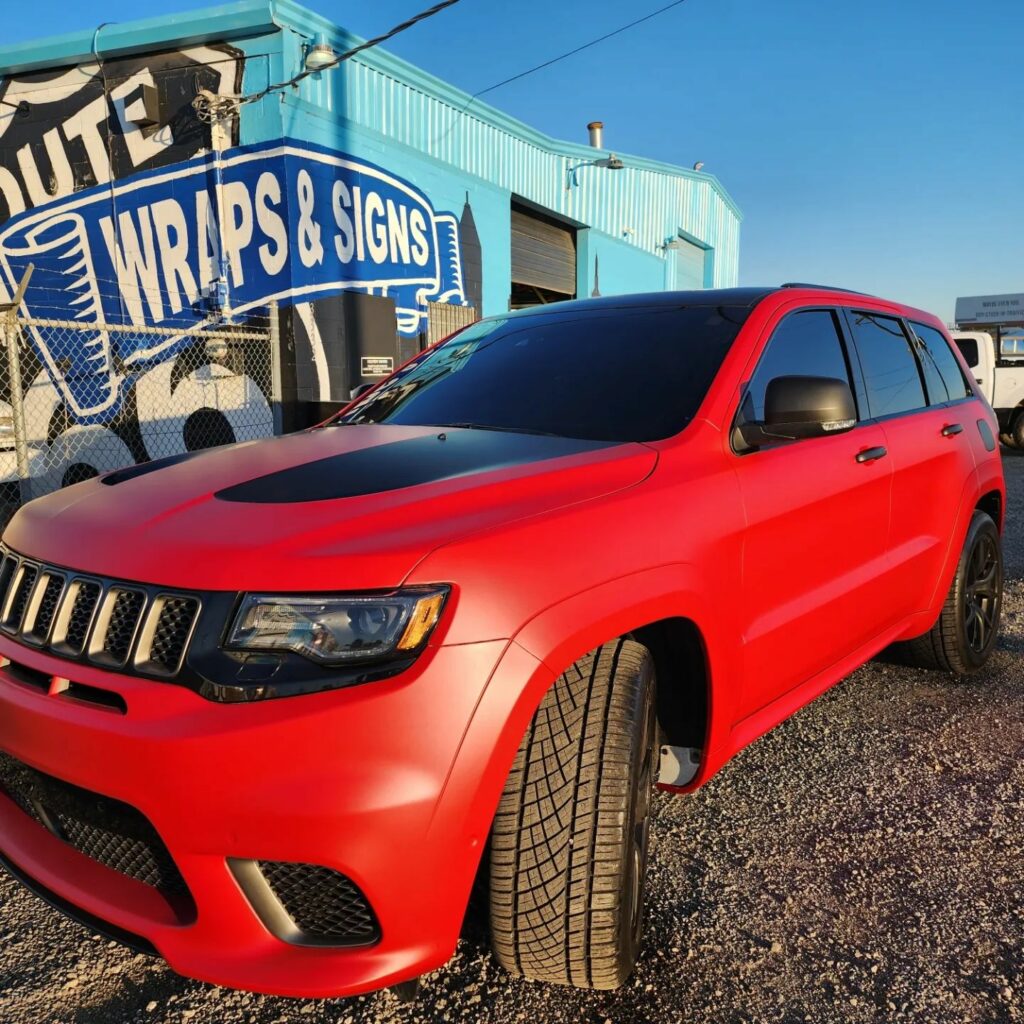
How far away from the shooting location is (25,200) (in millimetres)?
11391

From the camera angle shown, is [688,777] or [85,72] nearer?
[688,777]

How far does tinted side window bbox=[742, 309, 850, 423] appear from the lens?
270 centimetres

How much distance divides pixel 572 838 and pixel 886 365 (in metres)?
2.55

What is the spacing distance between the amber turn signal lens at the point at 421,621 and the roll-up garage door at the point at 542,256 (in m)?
14.8

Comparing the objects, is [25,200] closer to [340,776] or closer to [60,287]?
[60,287]

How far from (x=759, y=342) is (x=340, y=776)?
1907mm

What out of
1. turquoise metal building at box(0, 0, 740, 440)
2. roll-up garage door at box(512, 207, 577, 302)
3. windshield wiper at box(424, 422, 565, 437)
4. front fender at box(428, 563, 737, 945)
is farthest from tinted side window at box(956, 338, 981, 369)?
front fender at box(428, 563, 737, 945)

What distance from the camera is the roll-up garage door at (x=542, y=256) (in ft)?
52.5

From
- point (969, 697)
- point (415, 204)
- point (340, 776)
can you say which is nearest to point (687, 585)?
point (340, 776)

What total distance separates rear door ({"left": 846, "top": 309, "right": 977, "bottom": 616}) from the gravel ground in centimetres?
72

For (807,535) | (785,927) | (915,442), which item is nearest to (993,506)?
(915,442)

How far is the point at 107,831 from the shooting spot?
177 cm

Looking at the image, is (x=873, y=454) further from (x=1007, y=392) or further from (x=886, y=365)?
(x=1007, y=392)

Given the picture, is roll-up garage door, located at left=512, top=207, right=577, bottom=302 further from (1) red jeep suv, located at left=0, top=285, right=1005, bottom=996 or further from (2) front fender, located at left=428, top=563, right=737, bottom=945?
(2) front fender, located at left=428, top=563, right=737, bottom=945
